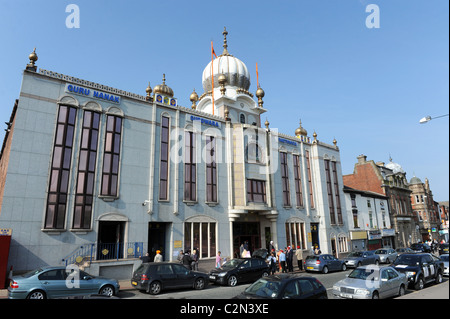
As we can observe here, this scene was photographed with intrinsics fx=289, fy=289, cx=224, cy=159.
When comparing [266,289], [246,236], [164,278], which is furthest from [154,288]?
[246,236]

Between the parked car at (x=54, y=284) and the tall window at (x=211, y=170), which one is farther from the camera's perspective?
the tall window at (x=211, y=170)

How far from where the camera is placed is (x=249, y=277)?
1788cm

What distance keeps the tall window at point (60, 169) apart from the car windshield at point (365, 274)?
56.0 ft

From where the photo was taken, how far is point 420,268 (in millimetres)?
16094

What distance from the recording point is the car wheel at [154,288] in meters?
14.3

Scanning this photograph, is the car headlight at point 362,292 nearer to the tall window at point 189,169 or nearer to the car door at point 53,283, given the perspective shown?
the car door at point 53,283

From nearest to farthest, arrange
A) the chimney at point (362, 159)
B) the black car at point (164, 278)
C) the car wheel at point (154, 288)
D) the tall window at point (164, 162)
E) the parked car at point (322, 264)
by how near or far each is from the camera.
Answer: the car wheel at point (154, 288), the black car at point (164, 278), the parked car at point (322, 264), the tall window at point (164, 162), the chimney at point (362, 159)

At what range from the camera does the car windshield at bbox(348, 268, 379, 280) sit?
1291 centimetres

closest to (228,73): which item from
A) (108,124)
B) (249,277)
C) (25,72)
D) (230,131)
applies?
(230,131)

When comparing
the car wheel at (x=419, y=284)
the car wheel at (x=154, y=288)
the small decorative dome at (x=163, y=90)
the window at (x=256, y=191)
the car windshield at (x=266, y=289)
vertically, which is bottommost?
the car wheel at (x=419, y=284)

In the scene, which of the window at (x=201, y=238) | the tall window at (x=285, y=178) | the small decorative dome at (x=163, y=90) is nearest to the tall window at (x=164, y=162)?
the small decorative dome at (x=163, y=90)

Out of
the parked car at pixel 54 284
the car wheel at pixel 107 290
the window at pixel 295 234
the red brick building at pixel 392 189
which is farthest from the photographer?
the red brick building at pixel 392 189

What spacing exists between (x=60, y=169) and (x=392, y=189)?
51.0 meters
